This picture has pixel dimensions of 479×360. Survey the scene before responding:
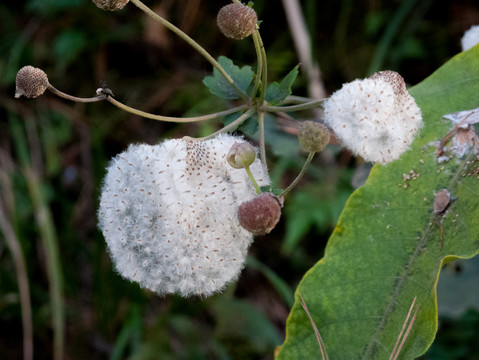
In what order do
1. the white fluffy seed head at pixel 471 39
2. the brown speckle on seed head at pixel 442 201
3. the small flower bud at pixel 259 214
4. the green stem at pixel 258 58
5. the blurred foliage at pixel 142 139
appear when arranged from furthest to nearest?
the blurred foliage at pixel 142 139 < the white fluffy seed head at pixel 471 39 < the brown speckle on seed head at pixel 442 201 < the green stem at pixel 258 58 < the small flower bud at pixel 259 214

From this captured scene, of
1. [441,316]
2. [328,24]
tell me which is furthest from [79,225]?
[441,316]

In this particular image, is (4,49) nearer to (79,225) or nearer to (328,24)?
(79,225)

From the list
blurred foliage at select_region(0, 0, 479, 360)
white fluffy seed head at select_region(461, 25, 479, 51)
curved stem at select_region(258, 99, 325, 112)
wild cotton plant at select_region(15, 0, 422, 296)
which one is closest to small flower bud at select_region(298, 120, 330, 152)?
wild cotton plant at select_region(15, 0, 422, 296)

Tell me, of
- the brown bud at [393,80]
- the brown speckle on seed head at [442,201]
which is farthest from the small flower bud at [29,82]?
the brown speckle on seed head at [442,201]

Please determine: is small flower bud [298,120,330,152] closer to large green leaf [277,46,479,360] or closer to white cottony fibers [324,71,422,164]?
white cottony fibers [324,71,422,164]

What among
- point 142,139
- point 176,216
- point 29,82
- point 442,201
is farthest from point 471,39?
point 142,139

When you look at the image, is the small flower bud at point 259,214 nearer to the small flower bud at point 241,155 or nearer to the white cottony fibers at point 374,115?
the small flower bud at point 241,155

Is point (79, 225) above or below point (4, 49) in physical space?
below
